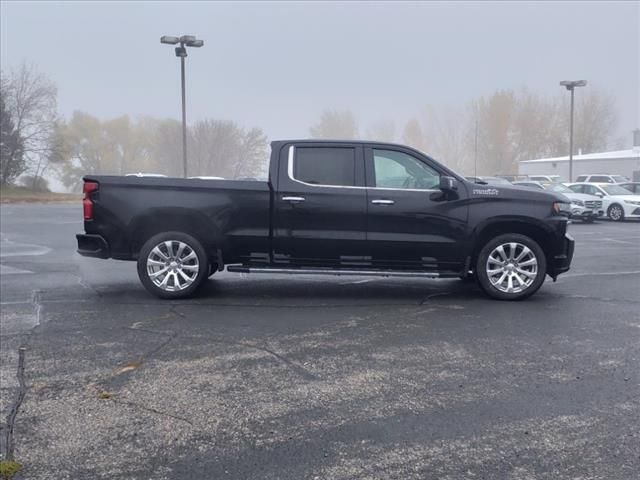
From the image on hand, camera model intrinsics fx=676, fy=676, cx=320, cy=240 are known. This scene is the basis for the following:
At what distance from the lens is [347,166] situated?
329 inches

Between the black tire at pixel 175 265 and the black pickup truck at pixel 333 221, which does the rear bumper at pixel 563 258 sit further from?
the black tire at pixel 175 265

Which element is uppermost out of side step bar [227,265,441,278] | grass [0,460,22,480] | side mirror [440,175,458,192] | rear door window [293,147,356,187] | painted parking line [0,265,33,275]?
rear door window [293,147,356,187]

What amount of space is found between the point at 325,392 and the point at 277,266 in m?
3.63

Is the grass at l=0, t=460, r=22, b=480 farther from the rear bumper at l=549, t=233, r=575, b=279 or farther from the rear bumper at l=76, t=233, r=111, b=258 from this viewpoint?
the rear bumper at l=549, t=233, r=575, b=279

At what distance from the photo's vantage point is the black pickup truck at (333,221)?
8219mm

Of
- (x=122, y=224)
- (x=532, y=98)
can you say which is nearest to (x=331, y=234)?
(x=122, y=224)

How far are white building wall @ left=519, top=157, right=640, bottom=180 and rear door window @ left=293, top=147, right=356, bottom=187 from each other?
4542 cm

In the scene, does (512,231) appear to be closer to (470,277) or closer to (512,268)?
(512,268)

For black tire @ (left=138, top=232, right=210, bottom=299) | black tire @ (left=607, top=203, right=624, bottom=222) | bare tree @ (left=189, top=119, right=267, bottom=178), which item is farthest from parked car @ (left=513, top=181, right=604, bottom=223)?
bare tree @ (left=189, top=119, right=267, bottom=178)

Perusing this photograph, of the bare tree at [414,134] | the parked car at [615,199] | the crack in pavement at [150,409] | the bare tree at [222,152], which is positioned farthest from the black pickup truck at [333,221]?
the bare tree at [414,134]

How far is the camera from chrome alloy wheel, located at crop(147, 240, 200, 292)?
8273 mm

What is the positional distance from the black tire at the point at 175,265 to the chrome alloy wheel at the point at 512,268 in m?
3.52

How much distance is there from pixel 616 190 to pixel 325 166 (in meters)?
22.4

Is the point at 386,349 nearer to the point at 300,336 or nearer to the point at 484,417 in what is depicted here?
the point at 300,336
